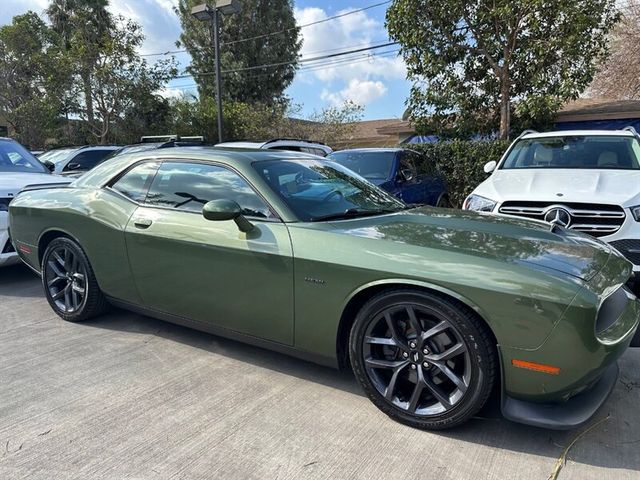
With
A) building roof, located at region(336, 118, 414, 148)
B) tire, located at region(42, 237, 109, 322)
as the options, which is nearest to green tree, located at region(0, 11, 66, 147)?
building roof, located at region(336, 118, 414, 148)

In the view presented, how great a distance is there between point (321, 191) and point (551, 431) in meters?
2.04

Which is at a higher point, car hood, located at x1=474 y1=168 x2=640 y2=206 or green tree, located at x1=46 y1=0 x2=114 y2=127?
green tree, located at x1=46 y1=0 x2=114 y2=127

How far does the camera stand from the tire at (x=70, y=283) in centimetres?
402

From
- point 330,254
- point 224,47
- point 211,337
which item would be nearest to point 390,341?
point 330,254

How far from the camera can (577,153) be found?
19.3ft

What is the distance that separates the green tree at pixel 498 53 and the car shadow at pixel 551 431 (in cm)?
866

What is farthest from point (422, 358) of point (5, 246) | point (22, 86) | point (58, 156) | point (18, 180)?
point (22, 86)

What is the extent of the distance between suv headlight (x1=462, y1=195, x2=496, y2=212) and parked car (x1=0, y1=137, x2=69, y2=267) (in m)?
4.82

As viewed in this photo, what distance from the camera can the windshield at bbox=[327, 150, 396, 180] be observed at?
7375mm

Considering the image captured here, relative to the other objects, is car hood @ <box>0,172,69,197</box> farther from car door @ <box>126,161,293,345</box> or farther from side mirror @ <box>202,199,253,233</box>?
side mirror @ <box>202,199,253,233</box>

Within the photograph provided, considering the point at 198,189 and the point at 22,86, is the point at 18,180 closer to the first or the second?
the point at 198,189

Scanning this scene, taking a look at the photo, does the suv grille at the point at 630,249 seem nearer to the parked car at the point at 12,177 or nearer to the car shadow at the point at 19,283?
the car shadow at the point at 19,283

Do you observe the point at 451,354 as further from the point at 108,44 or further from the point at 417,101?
the point at 108,44

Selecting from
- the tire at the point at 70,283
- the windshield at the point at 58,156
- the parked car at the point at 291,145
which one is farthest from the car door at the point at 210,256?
the windshield at the point at 58,156
